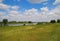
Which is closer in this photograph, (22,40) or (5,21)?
(22,40)

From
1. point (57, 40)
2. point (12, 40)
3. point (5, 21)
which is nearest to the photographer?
point (57, 40)

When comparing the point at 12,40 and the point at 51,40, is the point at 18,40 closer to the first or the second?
the point at 12,40

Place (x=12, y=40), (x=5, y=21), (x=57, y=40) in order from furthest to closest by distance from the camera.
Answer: (x=5, y=21), (x=12, y=40), (x=57, y=40)

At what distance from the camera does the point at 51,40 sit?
16953 millimetres

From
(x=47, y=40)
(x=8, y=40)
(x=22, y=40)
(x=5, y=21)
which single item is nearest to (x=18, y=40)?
(x=22, y=40)

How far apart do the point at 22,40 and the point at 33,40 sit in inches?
68.4

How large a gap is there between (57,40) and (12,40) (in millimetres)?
7078

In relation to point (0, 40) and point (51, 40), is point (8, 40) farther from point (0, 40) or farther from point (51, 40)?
point (51, 40)

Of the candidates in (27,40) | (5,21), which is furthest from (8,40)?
(5,21)

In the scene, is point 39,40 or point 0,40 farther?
point 0,40

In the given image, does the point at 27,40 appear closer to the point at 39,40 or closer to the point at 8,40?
the point at 39,40

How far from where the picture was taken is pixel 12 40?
59.5 ft

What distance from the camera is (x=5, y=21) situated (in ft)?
246

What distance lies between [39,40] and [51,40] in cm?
181
